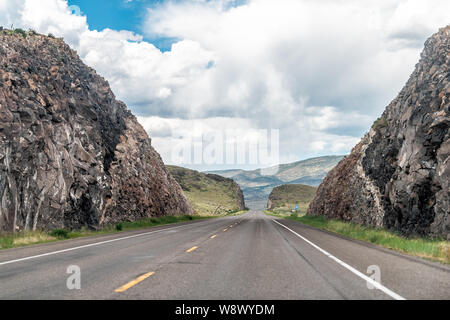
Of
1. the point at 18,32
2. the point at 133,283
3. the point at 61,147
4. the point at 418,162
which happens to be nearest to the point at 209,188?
the point at 18,32

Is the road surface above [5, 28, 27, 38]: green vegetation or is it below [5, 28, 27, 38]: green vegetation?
below

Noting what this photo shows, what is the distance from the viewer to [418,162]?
20.5 meters

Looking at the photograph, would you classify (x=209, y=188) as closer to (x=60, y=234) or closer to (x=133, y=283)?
(x=60, y=234)

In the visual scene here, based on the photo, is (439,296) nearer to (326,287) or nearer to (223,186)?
(326,287)

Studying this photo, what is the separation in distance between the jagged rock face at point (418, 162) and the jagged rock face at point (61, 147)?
2056cm

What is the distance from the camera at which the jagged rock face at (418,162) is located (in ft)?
60.3

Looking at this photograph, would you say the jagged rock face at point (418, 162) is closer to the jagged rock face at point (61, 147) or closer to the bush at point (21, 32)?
the jagged rock face at point (61, 147)

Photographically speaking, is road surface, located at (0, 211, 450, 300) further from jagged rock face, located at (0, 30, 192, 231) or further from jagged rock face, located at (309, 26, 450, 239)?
jagged rock face, located at (0, 30, 192, 231)

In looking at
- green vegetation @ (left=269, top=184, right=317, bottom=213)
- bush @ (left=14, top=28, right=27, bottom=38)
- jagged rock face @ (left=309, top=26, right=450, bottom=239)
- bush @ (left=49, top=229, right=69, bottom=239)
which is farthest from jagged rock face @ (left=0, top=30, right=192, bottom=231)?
green vegetation @ (left=269, top=184, right=317, bottom=213)

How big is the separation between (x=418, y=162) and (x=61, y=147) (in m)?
22.8

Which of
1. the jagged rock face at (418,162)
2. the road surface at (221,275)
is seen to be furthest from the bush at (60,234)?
the jagged rock face at (418,162)

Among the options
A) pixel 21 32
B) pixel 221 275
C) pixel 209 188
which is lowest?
pixel 221 275

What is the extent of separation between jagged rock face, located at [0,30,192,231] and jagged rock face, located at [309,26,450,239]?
20564 millimetres

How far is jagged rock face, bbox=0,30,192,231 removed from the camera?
68.2 ft
